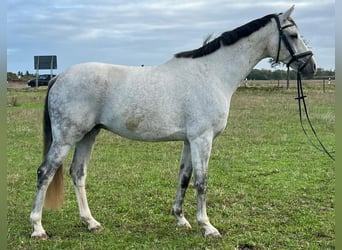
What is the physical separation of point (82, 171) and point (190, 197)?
1.79 metres

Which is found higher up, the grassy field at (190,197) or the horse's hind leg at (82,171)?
the horse's hind leg at (82,171)

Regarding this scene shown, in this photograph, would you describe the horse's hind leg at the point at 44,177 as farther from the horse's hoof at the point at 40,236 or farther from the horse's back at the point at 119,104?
the horse's back at the point at 119,104

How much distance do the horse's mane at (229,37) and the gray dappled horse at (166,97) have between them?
0.01m

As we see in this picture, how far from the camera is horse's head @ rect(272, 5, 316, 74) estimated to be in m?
4.54

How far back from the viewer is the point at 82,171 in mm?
4820

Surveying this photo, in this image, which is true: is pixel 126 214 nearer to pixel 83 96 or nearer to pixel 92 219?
pixel 92 219

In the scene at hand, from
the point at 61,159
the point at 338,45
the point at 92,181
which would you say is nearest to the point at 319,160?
the point at 92,181

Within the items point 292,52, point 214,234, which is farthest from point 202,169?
point 292,52

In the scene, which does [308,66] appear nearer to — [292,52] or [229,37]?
[292,52]

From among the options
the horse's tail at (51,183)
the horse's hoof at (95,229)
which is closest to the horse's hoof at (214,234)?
the horse's hoof at (95,229)

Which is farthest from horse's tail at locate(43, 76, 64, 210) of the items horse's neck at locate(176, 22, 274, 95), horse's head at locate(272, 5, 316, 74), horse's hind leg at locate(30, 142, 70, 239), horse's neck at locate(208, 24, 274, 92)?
horse's head at locate(272, 5, 316, 74)

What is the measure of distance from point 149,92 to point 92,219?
62.1 inches

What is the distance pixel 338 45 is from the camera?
1581 mm

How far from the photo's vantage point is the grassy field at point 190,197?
4375 mm
